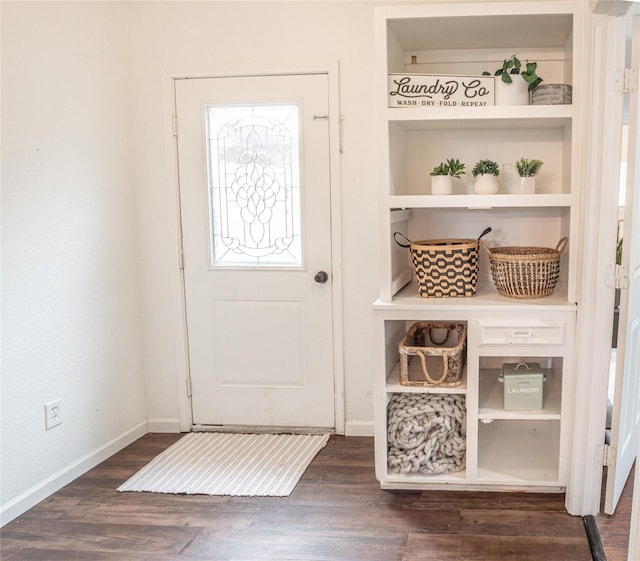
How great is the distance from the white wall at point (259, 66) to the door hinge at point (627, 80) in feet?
4.14

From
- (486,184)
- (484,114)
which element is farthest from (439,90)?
(486,184)

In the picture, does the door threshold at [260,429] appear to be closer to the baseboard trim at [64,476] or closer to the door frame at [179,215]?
the door frame at [179,215]

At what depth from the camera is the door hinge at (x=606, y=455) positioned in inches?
98.8

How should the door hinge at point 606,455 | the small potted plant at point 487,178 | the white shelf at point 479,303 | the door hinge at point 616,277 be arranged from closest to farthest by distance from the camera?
the door hinge at point 616,277, the door hinge at point 606,455, the white shelf at point 479,303, the small potted plant at point 487,178

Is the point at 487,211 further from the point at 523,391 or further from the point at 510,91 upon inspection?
the point at 523,391

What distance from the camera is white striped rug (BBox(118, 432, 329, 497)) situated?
9.44 feet

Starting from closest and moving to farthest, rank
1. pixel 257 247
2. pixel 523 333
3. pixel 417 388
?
pixel 523 333 < pixel 417 388 < pixel 257 247

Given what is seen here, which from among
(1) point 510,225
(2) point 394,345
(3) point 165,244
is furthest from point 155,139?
(1) point 510,225

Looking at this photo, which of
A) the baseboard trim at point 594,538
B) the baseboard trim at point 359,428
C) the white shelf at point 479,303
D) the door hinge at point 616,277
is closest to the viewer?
the baseboard trim at point 594,538

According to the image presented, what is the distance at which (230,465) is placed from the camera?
311cm

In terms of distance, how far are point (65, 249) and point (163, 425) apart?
118 centimetres

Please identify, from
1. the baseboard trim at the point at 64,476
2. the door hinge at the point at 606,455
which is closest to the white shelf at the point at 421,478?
the door hinge at the point at 606,455

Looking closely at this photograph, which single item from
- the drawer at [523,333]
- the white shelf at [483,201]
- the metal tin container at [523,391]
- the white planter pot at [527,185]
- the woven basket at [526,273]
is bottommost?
the metal tin container at [523,391]

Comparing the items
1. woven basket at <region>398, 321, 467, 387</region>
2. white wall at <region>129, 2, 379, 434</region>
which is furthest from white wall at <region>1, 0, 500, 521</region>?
woven basket at <region>398, 321, 467, 387</region>
